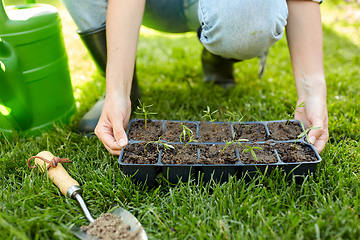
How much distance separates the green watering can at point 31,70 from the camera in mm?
1500

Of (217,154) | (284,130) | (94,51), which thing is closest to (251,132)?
(284,130)

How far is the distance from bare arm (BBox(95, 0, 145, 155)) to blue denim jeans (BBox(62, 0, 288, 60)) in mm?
312

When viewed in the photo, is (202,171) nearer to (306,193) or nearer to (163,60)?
(306,193)

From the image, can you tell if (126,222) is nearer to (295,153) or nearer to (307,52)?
(295,153)

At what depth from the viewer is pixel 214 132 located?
146 cm

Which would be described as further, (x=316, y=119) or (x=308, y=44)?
(x=308, y=44)

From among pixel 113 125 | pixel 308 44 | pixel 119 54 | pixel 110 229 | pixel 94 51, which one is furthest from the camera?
pixel 94 51

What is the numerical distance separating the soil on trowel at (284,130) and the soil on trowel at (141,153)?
57 cm

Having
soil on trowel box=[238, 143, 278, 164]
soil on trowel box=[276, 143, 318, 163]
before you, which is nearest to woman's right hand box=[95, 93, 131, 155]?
soil on trowel box=[238, 143, 278, 164]

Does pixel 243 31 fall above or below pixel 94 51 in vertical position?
above

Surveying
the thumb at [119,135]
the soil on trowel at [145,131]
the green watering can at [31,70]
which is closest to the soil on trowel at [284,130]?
the soil on trowel at [145,131]

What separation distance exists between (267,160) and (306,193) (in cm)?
20

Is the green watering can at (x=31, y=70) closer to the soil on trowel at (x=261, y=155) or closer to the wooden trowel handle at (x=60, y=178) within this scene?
the wooden trowel handle at (x=60, y=178)

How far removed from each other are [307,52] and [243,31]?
1.23ft
